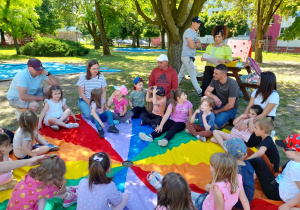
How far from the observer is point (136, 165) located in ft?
11.3

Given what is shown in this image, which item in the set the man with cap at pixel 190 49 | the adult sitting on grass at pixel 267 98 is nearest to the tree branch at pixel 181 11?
the man with cap at pixel 190 49

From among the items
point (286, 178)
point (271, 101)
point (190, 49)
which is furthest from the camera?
point (190, 49)

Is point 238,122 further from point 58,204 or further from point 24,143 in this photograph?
point 24,143

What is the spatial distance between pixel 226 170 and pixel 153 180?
3.76 ft

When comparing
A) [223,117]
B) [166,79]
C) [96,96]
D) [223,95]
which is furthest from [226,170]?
[166,79]

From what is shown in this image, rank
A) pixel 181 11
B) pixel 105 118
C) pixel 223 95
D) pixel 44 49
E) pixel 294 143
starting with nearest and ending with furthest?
1. pixel 294 143
2. pixel 223 95
3. pixel 105 118
4. pixel 181 11
5. pixel 44 49

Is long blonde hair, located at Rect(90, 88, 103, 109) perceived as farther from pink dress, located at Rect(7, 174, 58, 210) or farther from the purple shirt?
pink dress, located at Rect(7, 174, 58, 210)

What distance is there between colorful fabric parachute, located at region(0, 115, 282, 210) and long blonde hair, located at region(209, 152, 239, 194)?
29.2 inches

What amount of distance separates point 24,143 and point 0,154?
367 millimetres

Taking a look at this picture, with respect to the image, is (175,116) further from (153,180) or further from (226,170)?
(226,170)

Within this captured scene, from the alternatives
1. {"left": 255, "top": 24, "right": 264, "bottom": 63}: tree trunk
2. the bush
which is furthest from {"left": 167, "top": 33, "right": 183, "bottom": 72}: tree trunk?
the bush

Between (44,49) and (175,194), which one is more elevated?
(44,49)

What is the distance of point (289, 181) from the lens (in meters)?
2.52

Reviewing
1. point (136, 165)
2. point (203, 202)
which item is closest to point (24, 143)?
point (136, 165)
